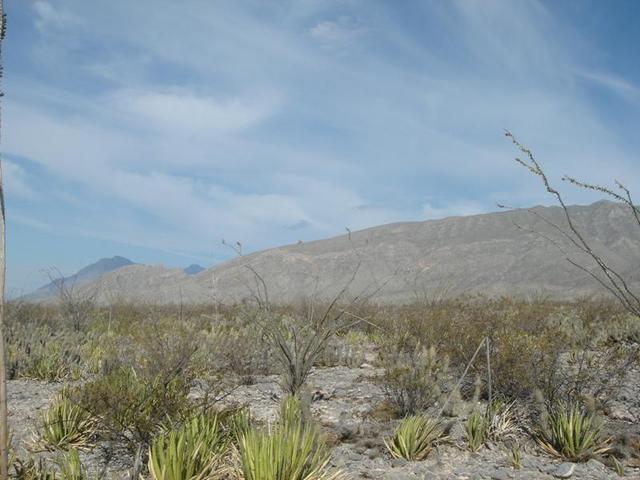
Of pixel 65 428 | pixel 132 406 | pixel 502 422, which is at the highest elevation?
pixel 132 406

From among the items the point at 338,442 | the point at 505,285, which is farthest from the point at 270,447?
the point at 505,285

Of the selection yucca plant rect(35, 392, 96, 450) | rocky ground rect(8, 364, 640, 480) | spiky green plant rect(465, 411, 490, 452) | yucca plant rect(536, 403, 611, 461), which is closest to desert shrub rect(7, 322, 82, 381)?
rocky ground rect(8, 364, 640, 480)

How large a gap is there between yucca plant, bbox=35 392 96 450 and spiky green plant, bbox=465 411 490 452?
434cm

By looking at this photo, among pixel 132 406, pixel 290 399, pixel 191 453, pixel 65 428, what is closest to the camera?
pixel 191 453

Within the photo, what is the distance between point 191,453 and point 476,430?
135 inches

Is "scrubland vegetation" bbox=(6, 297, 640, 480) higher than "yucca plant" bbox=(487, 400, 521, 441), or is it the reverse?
"scrubland vegetation" bbox=(6, 297, 640, 480)

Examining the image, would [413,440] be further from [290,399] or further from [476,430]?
[290,399]

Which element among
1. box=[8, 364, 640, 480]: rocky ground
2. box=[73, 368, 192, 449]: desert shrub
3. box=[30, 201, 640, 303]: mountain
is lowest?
box=[8, 364, 640, 480]: rocky ground

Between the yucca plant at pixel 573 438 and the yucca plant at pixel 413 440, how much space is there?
4.20ft

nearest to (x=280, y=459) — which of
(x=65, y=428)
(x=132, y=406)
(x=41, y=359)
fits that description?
(x=132, y=406)

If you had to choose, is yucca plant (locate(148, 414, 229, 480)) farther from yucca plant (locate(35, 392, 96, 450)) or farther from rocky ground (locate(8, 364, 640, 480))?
yucca plant (locate(35, 392, 96, 450))

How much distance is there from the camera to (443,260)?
242 ft

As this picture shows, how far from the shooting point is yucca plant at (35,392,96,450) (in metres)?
6.13

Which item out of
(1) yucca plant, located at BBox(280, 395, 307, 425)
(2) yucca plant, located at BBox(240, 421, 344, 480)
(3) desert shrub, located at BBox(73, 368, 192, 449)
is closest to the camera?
(2) yucca plant, located at BBox(240, 421, 344, 480)
